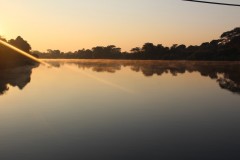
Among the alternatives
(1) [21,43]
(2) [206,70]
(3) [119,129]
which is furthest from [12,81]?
(1) [21,43]

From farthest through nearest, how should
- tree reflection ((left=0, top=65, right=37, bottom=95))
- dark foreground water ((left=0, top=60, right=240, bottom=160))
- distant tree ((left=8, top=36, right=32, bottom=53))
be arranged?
1. distant tree ((left=8, top=36, right=32, bottom=53))
2. tree reflection ((left=0, top=65, right=37, bottom=95))
3. dark foreground water ((left=0, top=60, right=240, bottom=160))

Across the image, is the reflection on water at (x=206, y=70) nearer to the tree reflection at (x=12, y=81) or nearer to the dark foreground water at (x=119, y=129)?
the dark foreground water at (x=119, y=129)

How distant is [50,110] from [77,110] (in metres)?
2.16

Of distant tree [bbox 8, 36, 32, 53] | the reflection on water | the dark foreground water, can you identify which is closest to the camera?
the dark foreground water

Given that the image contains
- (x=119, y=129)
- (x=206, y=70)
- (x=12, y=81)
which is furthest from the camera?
(x=206, y=70)

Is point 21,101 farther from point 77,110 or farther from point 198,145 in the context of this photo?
point 198,145

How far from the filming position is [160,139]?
1791cm

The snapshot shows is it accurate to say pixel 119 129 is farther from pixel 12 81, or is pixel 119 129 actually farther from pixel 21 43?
pixel 21 43

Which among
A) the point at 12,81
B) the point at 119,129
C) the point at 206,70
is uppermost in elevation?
the point at 119,129

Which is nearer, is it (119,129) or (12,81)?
(119,129)

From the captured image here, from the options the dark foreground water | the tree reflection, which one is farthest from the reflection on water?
the tree reflection

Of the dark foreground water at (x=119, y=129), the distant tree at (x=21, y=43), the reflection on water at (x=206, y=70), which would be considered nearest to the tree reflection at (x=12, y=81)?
the dark foreground water at (x=119, y=129)

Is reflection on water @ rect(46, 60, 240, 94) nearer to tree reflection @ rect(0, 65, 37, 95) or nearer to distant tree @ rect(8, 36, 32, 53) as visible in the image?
tree reflection @ rect(0, 65, 37, 95)

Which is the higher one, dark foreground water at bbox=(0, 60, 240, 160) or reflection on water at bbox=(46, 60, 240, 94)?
dark foreground water at bbox=(0, 60, 240, 160)
